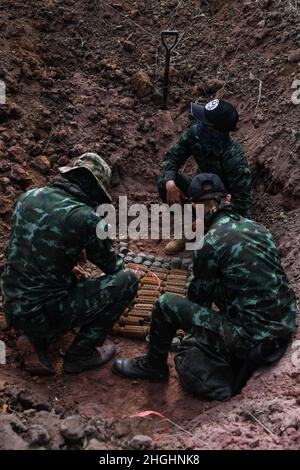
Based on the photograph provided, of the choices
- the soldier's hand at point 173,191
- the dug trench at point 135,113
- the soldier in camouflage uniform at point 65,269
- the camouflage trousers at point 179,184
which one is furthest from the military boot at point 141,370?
the camouflage trousers at point 179,184

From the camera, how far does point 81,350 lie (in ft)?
14.3

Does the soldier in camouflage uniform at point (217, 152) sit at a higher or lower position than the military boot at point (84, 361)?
higher

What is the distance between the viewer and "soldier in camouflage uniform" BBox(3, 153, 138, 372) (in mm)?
3908


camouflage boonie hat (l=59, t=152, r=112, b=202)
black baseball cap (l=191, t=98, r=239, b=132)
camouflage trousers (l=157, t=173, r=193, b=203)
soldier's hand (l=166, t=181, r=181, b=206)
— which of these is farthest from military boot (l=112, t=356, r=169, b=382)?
black baseball cap (l=191, t=98, r=239, b=132)

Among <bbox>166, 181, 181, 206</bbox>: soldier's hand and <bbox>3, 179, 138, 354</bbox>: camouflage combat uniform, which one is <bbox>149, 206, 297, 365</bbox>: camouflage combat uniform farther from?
<bbox>166, 181, 181, 206</bbox>: soldier's hand

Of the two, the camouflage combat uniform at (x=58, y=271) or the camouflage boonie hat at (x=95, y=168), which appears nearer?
the camouflage combat uniform at (x=58, y=271)

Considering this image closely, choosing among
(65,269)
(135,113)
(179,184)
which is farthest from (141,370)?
(135,113)

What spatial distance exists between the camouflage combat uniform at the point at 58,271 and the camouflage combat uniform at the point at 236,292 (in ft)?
1.71

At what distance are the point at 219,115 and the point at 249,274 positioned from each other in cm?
214

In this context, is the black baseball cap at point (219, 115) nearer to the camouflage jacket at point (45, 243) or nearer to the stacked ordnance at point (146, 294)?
the stacked ordnance at point (146, 294)

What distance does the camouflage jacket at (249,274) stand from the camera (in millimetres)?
3680

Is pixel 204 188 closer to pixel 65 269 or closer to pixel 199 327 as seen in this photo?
pixel 199 327

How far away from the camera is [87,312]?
13.9ft
